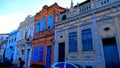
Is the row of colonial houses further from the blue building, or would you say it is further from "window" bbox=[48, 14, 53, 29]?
the blue building

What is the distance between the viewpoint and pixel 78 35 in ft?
44.3

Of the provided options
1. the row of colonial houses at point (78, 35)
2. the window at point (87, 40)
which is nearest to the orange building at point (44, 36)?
the row of colonial houses at point (78, 35)

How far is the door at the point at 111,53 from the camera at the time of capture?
404 inches

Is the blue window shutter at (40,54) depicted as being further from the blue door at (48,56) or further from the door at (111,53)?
the door at (111,53)

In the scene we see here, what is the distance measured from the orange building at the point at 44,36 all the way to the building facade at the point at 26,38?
4.70 feet

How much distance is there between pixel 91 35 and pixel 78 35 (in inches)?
64.7

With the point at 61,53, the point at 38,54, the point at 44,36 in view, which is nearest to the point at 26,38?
the point at 38,54

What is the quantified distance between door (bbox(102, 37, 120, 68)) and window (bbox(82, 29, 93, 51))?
1457 millimetres

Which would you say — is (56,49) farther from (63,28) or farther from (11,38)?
(11,38)

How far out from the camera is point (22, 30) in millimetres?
26094

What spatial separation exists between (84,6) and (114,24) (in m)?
3.93

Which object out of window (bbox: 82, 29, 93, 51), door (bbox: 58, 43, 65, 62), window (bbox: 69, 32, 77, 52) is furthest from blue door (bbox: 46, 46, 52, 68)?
window (bbox: 82, 29, 93, 51)

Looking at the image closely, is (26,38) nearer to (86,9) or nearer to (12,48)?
(12,48)

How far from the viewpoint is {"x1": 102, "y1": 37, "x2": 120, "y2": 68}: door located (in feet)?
33.7
